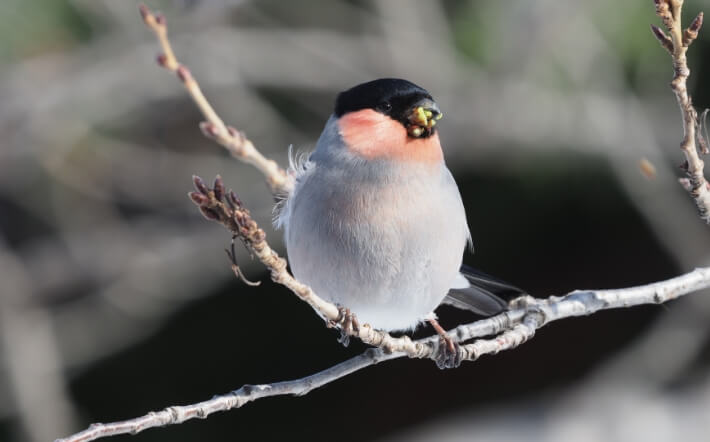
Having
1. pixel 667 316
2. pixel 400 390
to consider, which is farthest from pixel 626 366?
pixel 400 390

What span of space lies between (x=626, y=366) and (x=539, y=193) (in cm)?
117

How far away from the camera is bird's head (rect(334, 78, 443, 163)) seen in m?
2.24

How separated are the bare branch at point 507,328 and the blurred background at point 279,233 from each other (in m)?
2.70

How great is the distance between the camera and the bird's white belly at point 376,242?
2.21 m

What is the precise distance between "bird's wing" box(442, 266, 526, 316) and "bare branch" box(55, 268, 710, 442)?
0.43 ft

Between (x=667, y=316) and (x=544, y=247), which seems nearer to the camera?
(x=667, y=316)

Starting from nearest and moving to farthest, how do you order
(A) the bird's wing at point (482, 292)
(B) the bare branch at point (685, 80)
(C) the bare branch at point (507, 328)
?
1. (B) the bare branch at point (685, 80)
2. (C) the bare branch at point (507, 328)
3. (A) the bird's wing at point (482, 292)

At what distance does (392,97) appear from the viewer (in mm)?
2258

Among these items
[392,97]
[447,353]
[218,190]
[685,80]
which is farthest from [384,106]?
[218,190]

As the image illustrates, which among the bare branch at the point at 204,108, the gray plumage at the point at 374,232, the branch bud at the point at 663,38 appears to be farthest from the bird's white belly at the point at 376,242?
the bare branch at the point at 204,108

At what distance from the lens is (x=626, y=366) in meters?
4.85

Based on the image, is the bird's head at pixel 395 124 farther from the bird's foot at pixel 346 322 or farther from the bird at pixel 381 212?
the bird's foot at pixel 346 322

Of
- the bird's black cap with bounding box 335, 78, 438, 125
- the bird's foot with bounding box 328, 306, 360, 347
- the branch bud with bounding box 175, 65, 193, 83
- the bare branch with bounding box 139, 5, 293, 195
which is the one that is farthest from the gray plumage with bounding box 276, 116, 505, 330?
the branch bud with bounding box 175, 65, 193, 83

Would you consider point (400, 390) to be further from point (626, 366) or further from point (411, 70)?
point (411, 70)
